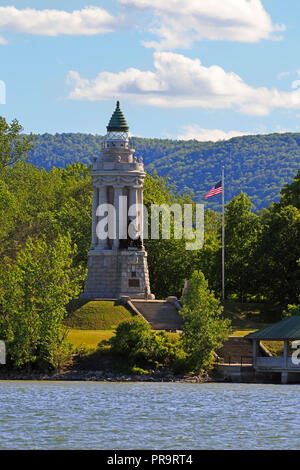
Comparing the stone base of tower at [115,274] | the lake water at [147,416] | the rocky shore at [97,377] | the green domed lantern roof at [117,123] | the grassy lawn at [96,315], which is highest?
the green domed lantern roof at [117,123]

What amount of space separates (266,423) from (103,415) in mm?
9367

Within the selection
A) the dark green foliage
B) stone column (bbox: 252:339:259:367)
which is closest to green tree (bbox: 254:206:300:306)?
stone column (bbox: 252:339:259:367)

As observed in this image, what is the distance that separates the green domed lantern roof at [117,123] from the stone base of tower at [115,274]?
12.1 m

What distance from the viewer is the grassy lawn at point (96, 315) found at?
98938 millimetres

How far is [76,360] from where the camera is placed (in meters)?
85.8

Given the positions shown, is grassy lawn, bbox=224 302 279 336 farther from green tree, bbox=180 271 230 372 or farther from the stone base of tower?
green tree, bbox=180 271 230 372

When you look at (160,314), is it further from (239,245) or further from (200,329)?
(239,245)

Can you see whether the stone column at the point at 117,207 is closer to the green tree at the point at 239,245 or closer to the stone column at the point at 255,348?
the green tree at the point at 239,245

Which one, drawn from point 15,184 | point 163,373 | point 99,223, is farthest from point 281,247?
point 15,184

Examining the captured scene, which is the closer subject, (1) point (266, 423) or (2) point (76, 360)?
(1) point (266, 423)

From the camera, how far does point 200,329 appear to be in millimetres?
87188

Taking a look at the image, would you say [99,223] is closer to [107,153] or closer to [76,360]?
[107,153]

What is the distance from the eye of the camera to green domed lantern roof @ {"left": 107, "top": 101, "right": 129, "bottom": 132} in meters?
108

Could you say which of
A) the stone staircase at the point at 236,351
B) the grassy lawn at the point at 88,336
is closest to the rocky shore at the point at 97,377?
the grassy lawn at the point at 88,336
